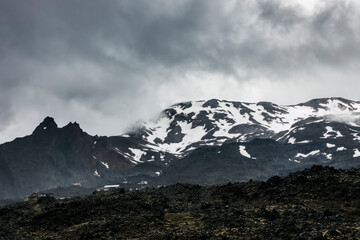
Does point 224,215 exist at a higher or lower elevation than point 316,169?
lower

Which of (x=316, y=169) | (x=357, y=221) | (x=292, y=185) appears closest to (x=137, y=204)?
(x=292, y=185)

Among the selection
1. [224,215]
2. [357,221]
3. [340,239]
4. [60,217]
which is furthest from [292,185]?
[60,217]

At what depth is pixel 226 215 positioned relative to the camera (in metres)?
44.2

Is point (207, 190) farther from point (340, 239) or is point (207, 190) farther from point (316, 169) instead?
point (340, 239)

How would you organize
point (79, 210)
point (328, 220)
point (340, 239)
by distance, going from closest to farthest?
point (340, 239)
point (328, 220)
point (79, 210)

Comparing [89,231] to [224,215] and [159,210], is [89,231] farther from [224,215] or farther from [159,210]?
[224,215]

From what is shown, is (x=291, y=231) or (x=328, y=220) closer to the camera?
(x=291, y=231)

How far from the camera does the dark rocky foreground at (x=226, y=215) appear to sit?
3636cm

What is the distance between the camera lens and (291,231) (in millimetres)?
34719

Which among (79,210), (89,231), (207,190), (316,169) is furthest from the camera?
(207,190)

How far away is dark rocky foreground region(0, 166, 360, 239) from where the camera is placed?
36.4 metres

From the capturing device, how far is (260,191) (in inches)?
2247

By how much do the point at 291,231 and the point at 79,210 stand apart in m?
30.4

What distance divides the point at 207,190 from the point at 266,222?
30.0 m
